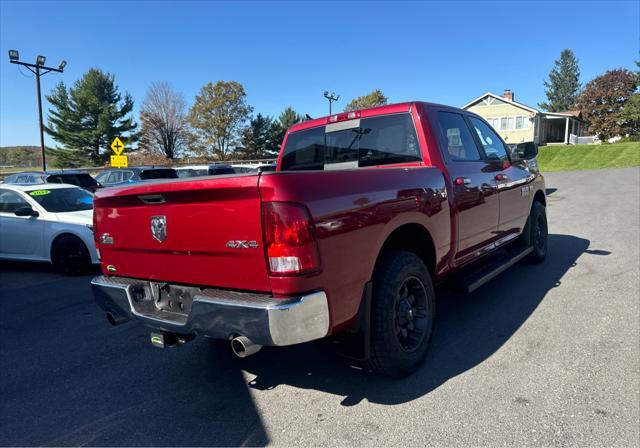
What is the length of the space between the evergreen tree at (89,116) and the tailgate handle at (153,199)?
167 feet

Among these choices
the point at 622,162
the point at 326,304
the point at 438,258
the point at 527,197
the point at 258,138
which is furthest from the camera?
the point at 258,138

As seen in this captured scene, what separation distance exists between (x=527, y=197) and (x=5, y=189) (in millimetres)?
8503

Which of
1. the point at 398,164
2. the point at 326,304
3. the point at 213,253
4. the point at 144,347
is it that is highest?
the point at 398,164

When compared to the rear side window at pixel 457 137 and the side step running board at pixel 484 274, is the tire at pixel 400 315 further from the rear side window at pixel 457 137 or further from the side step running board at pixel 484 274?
the rear side window at pixel 457 137

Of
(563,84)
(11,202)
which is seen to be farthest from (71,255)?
(563,84)

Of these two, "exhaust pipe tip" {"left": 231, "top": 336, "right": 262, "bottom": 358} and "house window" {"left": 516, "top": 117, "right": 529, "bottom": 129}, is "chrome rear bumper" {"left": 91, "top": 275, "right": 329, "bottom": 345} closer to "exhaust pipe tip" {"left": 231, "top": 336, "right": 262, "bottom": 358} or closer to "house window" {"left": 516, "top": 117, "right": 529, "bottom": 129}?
"exhaust pipe tip" {"left": 231, "top": 336, "right": 262, "bottom": 358}

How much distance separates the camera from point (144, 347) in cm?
406

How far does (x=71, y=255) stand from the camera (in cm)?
698

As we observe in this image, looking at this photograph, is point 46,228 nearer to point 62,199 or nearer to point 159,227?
point 62,199

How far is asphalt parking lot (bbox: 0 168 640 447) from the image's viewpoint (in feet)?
8.68

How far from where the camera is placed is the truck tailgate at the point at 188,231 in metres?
2.42

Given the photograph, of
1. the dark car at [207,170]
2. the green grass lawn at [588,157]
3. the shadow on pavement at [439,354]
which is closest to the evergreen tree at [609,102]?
the green grass lawn at [588,157]

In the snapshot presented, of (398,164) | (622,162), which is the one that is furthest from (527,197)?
(622,162)

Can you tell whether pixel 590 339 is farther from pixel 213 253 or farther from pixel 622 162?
pixel 622 162
